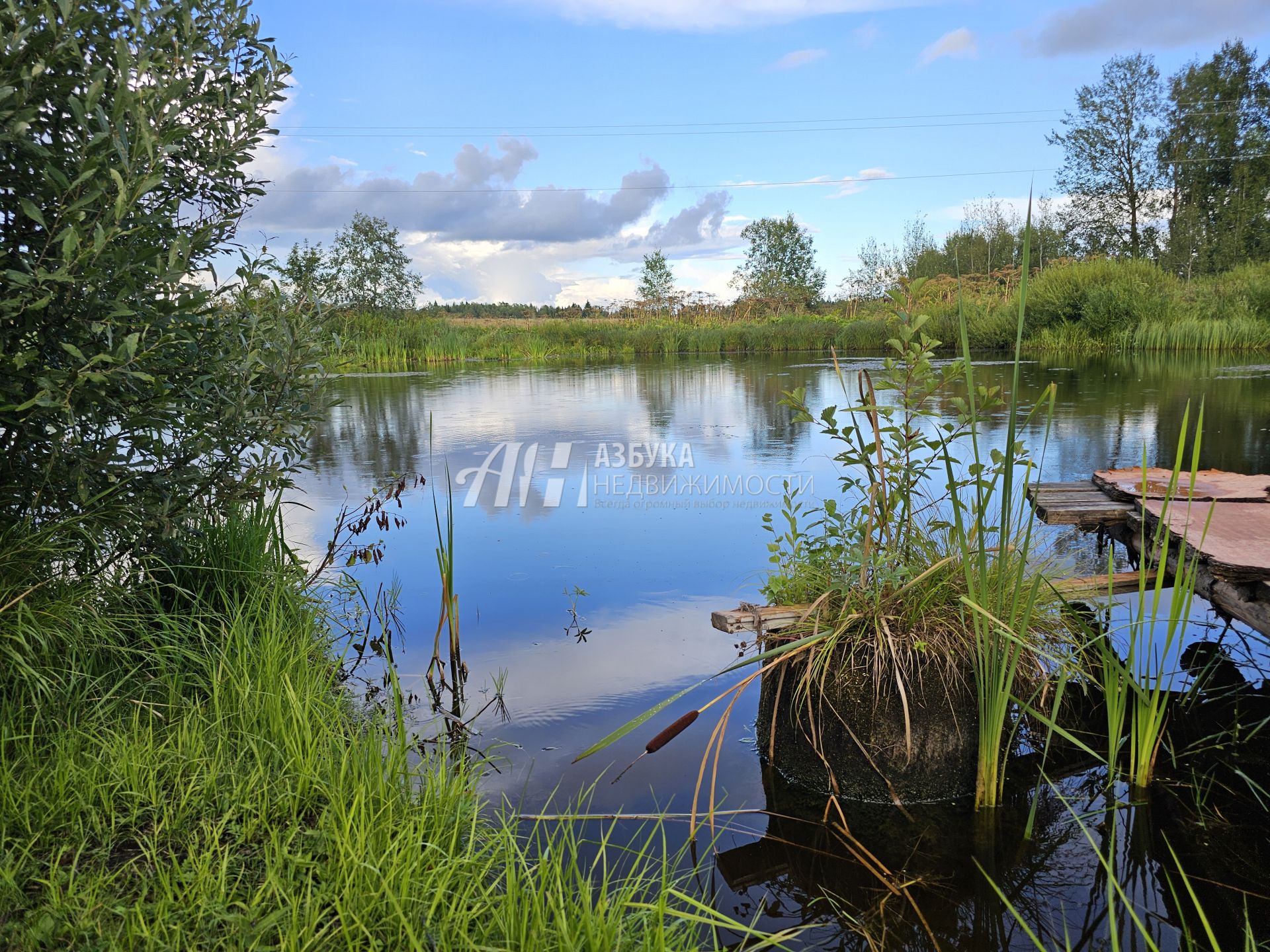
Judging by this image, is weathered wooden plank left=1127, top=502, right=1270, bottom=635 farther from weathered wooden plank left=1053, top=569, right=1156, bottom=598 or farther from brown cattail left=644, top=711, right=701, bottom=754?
brown cattail left=644, top=711, right=701, bottom=754

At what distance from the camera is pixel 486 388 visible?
1695 centimetres

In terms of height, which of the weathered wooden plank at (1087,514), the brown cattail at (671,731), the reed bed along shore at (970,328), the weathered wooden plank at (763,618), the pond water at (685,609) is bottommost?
the pond water at (685,609)

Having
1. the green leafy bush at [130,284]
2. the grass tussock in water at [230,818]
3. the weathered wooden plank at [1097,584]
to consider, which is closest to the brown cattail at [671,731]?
the grass tussock in water at [230,818]

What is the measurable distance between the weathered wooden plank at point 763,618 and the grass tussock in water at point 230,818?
2.76ft

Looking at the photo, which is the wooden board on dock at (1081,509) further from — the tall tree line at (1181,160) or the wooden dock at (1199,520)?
the tall tree line at (1181,160)

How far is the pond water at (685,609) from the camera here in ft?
7.86

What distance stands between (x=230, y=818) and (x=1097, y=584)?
10.9ft

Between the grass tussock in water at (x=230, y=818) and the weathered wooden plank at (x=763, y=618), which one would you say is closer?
the grass tussock in water at (x=230, y=818)

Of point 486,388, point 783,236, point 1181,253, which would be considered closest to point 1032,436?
point 486,388

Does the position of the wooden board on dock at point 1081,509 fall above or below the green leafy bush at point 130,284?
below

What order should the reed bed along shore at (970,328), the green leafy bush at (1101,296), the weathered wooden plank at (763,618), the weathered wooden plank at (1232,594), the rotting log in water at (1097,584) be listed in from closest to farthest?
the weathered wooden plank at (1232,594), the weathered wooden plank at (763,618), the rotting log in water at (1097,584), the reed bed along shore at (970,328), the green leafy bush at (1101,296)

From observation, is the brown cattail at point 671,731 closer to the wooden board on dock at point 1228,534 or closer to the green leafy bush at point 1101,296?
the wooden board on dock at point 1228,534

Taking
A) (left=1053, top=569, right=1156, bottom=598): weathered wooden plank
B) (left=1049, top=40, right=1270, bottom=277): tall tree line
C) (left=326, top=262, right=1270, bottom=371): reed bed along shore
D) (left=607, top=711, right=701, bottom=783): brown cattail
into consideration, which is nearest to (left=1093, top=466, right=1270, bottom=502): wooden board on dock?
(left=1053, top=569, right=1156, bottom=598): weathered wooden plank

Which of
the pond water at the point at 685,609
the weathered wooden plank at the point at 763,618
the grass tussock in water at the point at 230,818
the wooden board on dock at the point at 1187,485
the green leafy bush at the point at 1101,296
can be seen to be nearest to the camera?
the grass tussock in water at the point at 230,818
